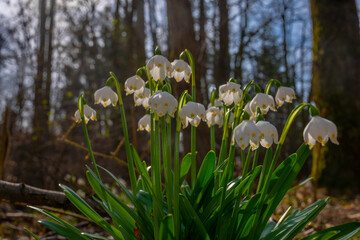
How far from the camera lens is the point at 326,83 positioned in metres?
4.72

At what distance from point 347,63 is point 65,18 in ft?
22.8

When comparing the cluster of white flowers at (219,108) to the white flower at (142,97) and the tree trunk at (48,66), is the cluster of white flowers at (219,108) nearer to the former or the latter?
the white flower at (142,97)

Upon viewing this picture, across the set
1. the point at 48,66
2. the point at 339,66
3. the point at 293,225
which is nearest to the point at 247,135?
the point at 293,225

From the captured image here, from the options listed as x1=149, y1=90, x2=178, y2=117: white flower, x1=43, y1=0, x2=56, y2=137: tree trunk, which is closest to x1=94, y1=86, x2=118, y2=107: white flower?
x1=149, y1=90, x2=178, y2=117: white flower

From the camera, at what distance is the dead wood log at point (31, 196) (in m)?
2.39

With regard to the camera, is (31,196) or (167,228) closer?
(167,228)

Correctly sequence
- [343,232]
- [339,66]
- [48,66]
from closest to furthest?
1. [343,232]
2. [339,66]
3. [48,66]

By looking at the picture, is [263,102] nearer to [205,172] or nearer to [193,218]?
[205,172]

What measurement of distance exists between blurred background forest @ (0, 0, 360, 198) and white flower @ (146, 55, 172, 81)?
1.61m

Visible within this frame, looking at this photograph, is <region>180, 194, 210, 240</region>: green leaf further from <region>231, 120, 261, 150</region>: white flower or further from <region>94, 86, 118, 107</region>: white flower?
<region>94, 86, 118, 107</region>: white flower

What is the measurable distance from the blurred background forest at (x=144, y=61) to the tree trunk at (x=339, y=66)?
13mm

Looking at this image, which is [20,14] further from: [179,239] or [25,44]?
[179,239]

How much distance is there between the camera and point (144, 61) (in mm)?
5633

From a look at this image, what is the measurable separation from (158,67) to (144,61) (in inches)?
163
